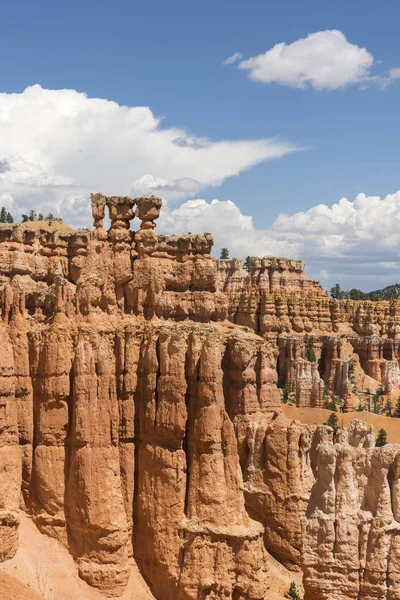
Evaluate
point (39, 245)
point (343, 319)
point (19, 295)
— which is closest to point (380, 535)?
point (19, 295)

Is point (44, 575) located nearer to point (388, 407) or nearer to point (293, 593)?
point (293, 593)

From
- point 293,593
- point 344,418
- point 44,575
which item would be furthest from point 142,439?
point 344,418

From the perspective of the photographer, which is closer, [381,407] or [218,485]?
[218,485]

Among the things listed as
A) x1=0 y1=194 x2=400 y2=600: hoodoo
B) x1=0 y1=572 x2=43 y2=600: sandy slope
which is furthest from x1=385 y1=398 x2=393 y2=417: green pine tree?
x1=0 y1=572 x2=43 y2=600: sandy slope

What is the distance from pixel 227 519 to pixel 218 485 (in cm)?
153

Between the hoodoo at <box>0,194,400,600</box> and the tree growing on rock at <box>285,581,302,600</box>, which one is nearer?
the hoodoo at <box>0,194,400,600</box>

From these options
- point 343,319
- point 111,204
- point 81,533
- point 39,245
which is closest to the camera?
point 81,533

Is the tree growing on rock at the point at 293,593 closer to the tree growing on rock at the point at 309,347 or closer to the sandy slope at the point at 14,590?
the sandy slope at the point at 14,590

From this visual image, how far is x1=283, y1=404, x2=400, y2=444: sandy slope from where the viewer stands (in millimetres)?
83875

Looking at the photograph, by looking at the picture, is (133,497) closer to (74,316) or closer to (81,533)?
(81,533)

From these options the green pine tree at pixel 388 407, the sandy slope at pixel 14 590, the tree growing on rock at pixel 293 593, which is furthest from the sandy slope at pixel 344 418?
the sandy slope at pixel 14 590

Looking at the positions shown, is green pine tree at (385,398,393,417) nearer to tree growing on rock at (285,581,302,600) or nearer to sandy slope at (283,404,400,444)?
sandy slope at (283,404,400,444)

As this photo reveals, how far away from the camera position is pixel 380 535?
27.3 metres

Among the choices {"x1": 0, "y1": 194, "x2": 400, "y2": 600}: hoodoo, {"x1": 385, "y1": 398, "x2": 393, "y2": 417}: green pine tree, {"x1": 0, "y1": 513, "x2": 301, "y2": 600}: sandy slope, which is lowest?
{"x1": 385, "y1": 398, "x2": 393, "y2": 417}: green pine tree
